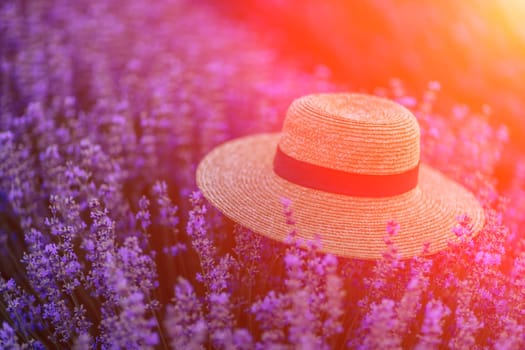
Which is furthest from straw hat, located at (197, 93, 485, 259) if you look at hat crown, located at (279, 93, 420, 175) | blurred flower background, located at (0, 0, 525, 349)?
blurred flower background, located at (0, 0, 525, 349)

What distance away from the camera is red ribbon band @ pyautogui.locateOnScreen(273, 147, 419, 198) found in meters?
3.02

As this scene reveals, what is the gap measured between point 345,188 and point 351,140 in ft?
0.93

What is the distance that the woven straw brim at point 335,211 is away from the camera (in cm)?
283

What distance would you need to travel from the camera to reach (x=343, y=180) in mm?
3018

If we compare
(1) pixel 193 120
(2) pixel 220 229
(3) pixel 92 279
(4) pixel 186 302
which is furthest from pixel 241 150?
(4) pixel 186 302

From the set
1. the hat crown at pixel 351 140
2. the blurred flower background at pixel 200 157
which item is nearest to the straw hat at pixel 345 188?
the hat crown at pixel 351 140

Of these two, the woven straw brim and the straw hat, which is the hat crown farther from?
the woven straw brim

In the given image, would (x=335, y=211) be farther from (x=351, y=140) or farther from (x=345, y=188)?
(x=351, y=140)

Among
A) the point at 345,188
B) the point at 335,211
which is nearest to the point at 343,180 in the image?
the point at 345,188

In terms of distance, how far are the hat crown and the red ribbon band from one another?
0.03 metres

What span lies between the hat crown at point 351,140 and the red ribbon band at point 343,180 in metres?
0.03

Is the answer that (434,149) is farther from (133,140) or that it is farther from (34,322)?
(34,322)

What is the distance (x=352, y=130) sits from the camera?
299 cm

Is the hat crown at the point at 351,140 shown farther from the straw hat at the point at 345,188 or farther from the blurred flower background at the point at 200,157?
the blurred flower background at the point at 200,157
